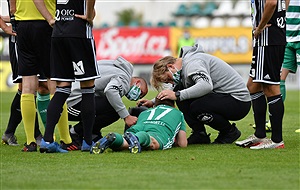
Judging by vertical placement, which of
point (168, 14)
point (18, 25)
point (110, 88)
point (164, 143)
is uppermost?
point (18, 25)

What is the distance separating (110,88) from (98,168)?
178cm

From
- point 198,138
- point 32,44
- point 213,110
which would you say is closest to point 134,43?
point 198,138

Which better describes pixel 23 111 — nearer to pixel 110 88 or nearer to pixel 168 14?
pixel 110 88

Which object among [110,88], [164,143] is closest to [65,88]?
[110,88]

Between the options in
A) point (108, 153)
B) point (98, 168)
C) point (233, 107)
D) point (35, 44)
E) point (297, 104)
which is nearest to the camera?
point (98, 168)

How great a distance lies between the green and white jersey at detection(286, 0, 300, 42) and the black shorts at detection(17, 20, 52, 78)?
3.93m

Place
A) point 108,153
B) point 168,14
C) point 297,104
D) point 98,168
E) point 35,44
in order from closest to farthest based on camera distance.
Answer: point 98,168 < point 108,153 < point 35,44 < point 297,104 < point 168,14

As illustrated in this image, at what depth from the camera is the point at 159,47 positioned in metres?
30.2

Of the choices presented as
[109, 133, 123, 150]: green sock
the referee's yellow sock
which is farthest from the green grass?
the referee's yellow sock

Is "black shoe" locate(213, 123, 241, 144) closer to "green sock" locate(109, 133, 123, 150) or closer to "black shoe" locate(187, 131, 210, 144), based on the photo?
"black shoe" locate(187, 131, 210, 144)

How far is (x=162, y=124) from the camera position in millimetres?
8078

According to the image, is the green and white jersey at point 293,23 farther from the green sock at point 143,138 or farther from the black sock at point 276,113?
the green sock at point 143,138

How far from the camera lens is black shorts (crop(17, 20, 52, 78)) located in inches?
324

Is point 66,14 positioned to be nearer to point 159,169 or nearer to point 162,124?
point 162,124
